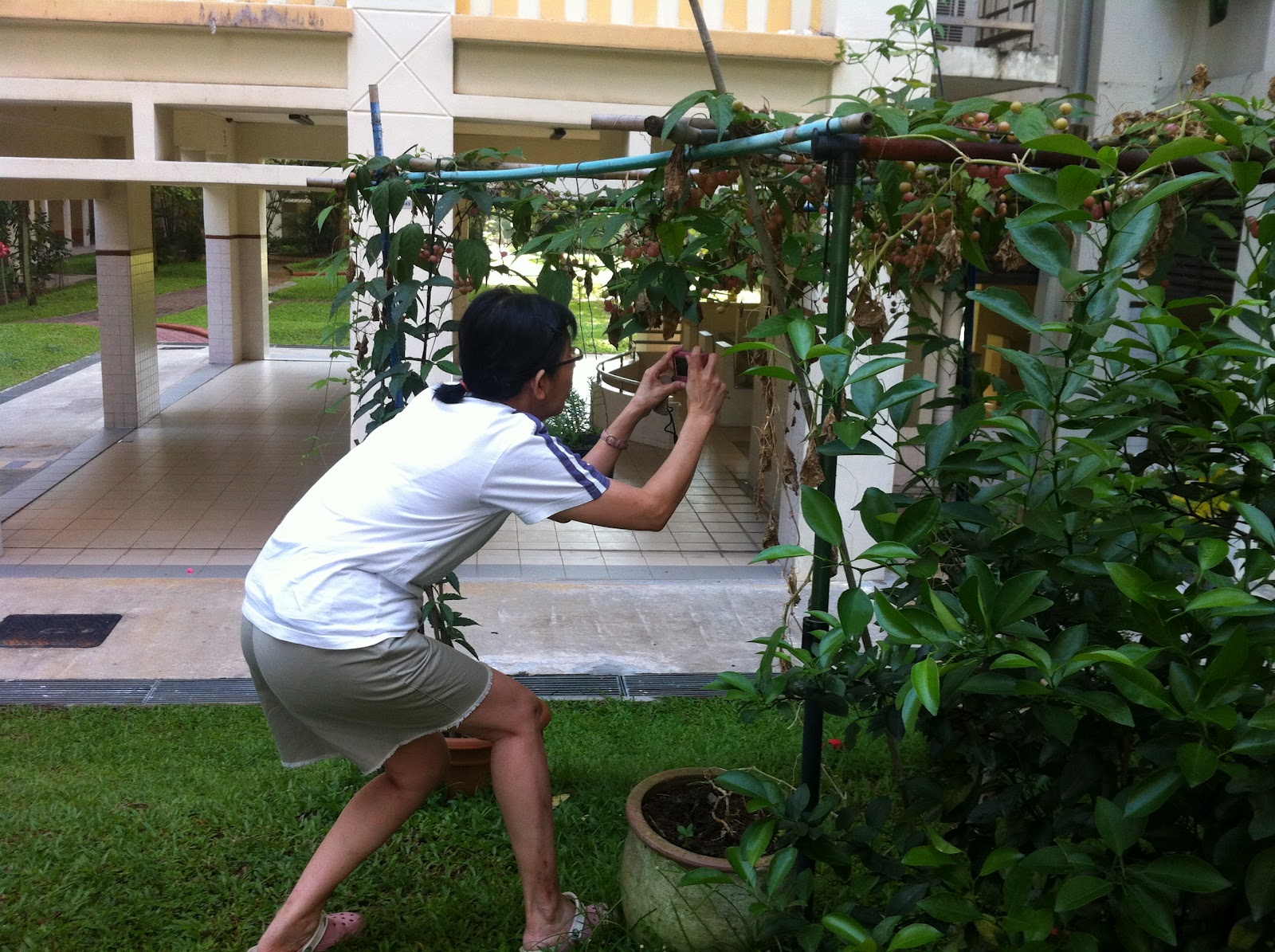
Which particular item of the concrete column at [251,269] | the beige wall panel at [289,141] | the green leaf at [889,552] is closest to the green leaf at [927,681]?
the green leaf at [889,552]

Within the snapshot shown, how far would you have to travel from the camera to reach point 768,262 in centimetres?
242

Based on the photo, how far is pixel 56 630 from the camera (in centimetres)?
542

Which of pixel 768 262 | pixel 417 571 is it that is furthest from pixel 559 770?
pixel 768 262

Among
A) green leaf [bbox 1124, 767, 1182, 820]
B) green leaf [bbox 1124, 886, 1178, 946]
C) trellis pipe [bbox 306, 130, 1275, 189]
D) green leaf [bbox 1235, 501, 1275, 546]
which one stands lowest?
green leaf [bbox 1124, 886, 1178, 946]

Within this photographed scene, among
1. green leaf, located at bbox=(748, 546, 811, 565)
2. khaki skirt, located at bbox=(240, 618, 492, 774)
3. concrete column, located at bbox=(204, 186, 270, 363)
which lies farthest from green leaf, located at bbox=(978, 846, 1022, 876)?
concrete column, located at bbox=(204, 186, 270, 363)

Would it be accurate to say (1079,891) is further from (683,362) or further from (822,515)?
(683,362)

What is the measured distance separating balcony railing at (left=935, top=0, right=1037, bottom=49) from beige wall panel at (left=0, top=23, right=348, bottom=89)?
3689 millimetres

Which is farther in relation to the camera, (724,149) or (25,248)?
(25,248)

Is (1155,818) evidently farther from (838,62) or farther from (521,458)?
(838,62)

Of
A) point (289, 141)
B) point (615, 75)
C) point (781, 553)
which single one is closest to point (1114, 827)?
point (781, 553)

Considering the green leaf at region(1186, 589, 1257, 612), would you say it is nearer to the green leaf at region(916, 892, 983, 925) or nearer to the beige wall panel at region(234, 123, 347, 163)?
the green leaf at region(916, 892, 983, 925)

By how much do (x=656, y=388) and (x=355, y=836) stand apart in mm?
1192

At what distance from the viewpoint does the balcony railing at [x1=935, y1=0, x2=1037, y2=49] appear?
7160 mm

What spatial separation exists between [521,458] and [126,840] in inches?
75.5
